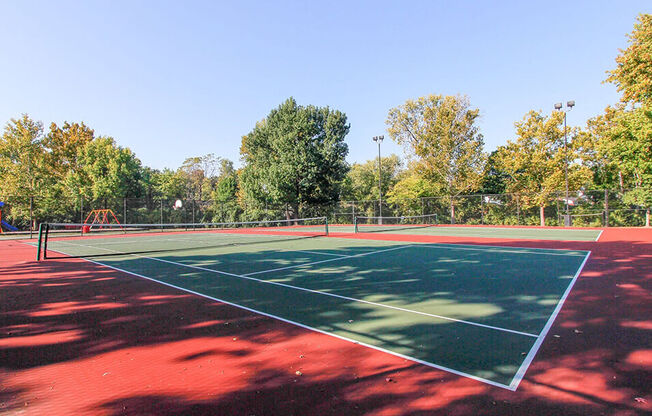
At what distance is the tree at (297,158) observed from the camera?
3722cm

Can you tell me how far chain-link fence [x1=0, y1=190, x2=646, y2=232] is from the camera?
95.3 feet

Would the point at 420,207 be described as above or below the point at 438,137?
below

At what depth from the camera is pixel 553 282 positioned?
285 inches

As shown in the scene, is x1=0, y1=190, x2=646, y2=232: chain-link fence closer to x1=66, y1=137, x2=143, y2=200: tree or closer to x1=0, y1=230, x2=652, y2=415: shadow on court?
x1=66, y1=137, x2=143, y2=200: tree

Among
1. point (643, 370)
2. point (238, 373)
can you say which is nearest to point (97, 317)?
point (238, 373)

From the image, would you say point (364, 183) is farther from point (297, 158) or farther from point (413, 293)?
point (413, 293)

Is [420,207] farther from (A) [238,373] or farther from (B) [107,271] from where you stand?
(A) [238,373]

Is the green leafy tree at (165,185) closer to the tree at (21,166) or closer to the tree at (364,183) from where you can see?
the tree at (21,166)

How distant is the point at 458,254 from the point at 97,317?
10.3 meters

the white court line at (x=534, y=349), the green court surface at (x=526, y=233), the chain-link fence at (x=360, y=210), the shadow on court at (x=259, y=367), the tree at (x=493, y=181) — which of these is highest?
the tree at (x=493, y=181)

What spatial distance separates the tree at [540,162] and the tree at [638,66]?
6114 millimetres

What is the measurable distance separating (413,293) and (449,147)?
112 feet

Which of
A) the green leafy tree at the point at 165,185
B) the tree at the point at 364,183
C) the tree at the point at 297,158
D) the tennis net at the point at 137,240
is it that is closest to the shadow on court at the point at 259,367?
the tennis net at the point at 137,240

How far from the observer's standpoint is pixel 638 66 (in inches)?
1002
